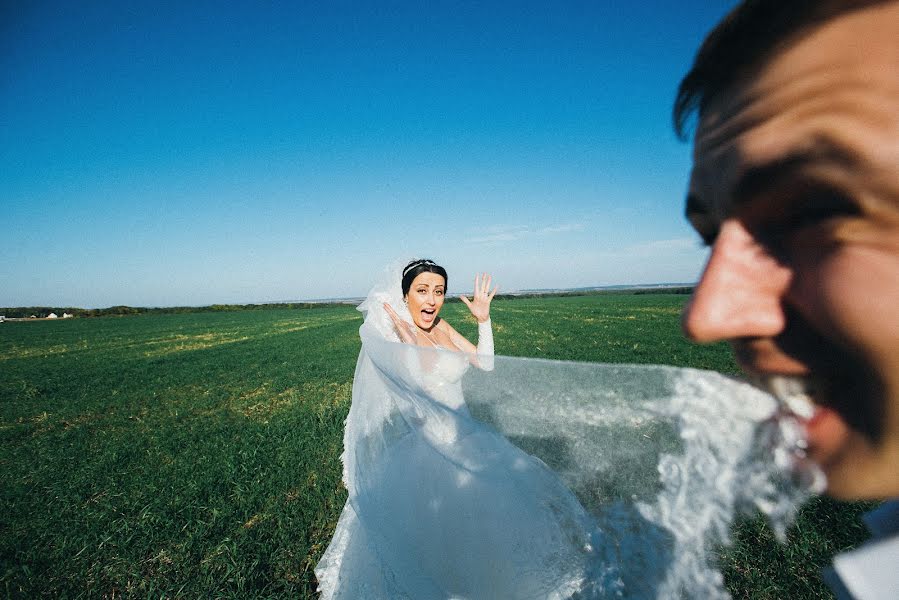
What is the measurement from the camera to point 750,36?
639 mm

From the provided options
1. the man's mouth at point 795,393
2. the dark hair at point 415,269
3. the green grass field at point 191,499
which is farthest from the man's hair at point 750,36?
the dark hair at point 415,269

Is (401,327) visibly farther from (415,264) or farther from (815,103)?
(815,103)

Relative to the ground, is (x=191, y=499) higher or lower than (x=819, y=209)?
lower

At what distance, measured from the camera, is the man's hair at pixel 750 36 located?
534 millimetres

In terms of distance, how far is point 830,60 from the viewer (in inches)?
19.2

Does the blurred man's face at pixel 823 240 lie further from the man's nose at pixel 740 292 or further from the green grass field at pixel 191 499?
the green grass field at pixel 191 499

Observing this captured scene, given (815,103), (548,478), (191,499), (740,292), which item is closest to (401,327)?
(548,478)

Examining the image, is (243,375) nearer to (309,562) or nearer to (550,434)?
(309,562)

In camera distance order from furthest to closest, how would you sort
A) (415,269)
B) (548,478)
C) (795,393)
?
(415,269) → (548,478) → (795,393)

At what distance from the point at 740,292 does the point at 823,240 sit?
0.12 metres

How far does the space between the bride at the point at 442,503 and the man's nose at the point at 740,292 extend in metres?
1.17

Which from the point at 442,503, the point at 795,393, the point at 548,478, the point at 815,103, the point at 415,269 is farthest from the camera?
the point at 415,269

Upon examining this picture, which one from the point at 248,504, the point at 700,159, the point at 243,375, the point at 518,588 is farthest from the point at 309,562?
the point at 243,375

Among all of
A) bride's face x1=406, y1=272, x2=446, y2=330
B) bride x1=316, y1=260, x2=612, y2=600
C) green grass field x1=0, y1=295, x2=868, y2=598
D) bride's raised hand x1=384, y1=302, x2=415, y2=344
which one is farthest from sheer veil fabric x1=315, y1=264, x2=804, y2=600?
bride's face x1=406, y1=272, x2=446, y2=330
